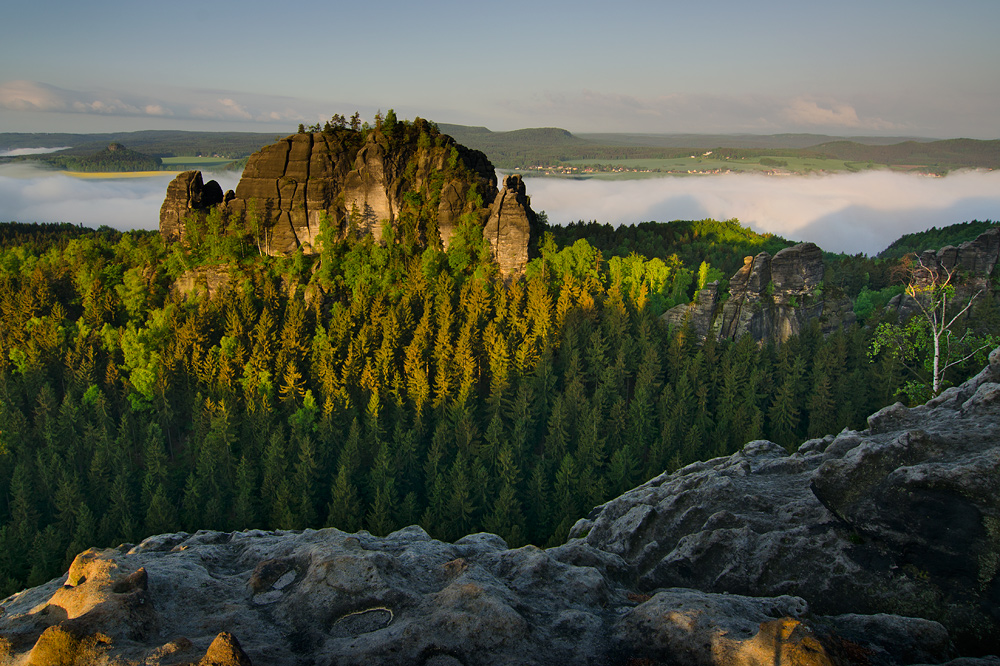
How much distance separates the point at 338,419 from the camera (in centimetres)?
5366

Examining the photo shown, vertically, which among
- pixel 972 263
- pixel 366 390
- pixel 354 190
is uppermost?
pixel 354 190

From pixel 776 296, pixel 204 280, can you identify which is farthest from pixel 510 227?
pixel 204 280

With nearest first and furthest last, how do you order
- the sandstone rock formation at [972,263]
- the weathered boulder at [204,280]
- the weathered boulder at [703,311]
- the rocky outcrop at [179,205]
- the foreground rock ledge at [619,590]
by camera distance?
the foreground rock ledge at [619,590] < the sandstone rock formation at [972,263] < the weathered boulder at [703,311] < the weathered boulder at [204,280] < the rocky outcrop at [179,205]

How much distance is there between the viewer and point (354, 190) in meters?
67.8

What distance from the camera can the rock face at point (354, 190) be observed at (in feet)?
219

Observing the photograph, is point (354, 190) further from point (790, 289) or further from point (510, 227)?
point (790, 289)

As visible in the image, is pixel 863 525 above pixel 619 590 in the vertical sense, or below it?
above

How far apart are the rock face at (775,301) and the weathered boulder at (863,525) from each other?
35169mm

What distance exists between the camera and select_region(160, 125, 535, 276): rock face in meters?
66.9

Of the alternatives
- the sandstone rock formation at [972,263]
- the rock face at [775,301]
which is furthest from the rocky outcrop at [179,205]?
the sandstone rock formation at [972,263]

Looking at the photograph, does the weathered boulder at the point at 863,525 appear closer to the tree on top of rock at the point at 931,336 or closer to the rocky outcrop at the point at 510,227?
the tree on top of rock at the point at 931,336

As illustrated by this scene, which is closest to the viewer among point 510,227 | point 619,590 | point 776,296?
point 619,590

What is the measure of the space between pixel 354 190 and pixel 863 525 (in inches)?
2393

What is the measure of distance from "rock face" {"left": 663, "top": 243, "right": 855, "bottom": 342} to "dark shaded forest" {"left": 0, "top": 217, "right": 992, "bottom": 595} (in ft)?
6.98
